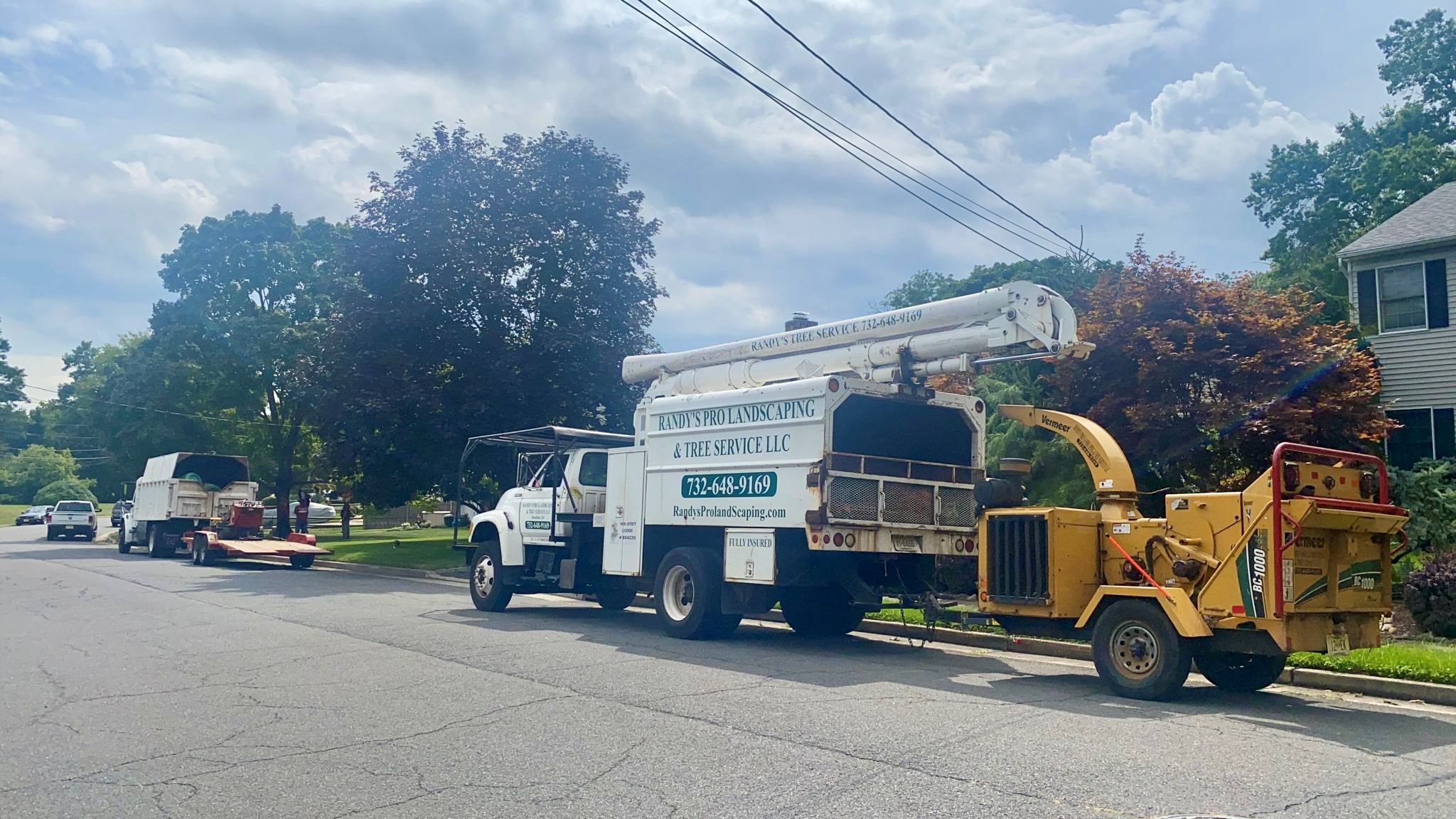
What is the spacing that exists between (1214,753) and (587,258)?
22.2 metres

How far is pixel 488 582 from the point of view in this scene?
15.9 meters

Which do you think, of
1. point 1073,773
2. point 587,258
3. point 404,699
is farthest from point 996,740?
point 587,258

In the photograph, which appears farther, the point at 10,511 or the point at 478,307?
the point at 10,511

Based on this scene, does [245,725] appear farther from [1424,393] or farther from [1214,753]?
[1424,393]

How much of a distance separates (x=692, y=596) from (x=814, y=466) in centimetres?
246

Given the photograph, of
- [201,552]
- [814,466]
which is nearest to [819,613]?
[814,466]

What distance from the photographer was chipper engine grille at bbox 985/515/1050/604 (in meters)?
9.95

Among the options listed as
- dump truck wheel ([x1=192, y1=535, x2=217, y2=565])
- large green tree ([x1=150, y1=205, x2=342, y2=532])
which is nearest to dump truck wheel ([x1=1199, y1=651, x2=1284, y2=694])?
dump truck wheel ([x1=192, y1=535, x2=217, y2=565])

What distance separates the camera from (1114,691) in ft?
30.3

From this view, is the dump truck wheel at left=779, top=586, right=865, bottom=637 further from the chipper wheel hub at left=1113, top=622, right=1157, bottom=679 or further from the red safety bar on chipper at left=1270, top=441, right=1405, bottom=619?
the red safety bar on chipper at left=1270, top=441, right=1405, bottom=619

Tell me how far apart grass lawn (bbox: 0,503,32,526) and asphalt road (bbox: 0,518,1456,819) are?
7263cm

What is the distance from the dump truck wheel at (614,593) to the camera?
609 inches

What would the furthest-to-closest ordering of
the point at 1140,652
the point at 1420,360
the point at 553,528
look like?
the point at 1420,360 → the point at 553,528 → the point at 1140,652

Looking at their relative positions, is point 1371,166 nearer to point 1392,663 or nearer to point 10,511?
point 1392,663
